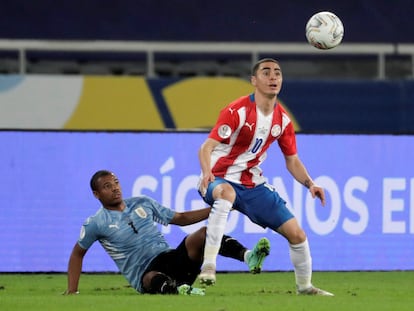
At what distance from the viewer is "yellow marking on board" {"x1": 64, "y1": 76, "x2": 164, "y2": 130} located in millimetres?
18219

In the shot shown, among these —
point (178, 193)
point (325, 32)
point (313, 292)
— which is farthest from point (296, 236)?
point (178, 193)

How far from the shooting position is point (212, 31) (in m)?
20.6

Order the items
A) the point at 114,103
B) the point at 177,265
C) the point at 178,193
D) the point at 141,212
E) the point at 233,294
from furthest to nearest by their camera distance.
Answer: the point at 114,103, the point at 178,193, the point at 233,294, the point at 141,212, the point at 177,265

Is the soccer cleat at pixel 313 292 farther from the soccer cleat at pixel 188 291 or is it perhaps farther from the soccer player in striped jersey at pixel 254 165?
the soccer cleat at pixel 188 291

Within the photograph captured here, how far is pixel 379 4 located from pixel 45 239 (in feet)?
26.3

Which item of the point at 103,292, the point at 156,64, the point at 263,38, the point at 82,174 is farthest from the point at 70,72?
the point at 103,292

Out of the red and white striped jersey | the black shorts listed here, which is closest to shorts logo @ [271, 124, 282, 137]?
the red and white striped jersey

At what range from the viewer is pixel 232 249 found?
10.6m

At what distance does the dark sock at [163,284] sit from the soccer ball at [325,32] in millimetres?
2530

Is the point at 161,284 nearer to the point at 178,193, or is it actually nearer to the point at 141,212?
the point at 141,212

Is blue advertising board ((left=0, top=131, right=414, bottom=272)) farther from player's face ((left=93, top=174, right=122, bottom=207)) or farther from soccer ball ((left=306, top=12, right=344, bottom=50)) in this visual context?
player's face ((left=93, top=174, right=122, bottom=207))

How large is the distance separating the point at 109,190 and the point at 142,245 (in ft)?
1.69

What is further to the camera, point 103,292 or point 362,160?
point 362,160

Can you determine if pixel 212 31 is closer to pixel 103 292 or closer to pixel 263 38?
pixel 263 38
